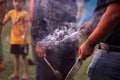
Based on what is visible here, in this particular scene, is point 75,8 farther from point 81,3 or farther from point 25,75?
point 25,75

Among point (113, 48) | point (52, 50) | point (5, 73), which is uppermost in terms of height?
point (113, 48)

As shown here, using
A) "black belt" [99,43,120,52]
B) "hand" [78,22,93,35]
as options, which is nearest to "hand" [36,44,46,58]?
"hand" [78,22,93,35]

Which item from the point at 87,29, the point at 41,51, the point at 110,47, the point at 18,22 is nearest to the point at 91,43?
the point at 110,47

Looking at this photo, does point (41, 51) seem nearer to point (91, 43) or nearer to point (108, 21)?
point (91, 43)

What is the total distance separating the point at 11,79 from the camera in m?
7.70

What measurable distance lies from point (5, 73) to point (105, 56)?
4.78 meters

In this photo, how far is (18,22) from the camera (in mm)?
7391

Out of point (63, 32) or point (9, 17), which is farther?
point (9, 17)

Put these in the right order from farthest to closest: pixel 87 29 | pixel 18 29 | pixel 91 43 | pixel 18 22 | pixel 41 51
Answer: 1. pixel 18 29
2. pixel 18 22
3. pixel 41 51
4. pixel 87 29
5. pixel 91 43

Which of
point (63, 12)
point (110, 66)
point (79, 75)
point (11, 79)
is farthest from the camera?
point (11, 79)

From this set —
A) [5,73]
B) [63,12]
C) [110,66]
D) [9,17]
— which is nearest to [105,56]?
[110,66]

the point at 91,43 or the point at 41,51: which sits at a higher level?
the point at 91,43

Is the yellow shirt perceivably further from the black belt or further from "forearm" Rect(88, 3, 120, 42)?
"forearm" Rect(88, 3, 120, 42)

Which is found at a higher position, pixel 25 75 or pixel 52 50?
pixel 52 50
